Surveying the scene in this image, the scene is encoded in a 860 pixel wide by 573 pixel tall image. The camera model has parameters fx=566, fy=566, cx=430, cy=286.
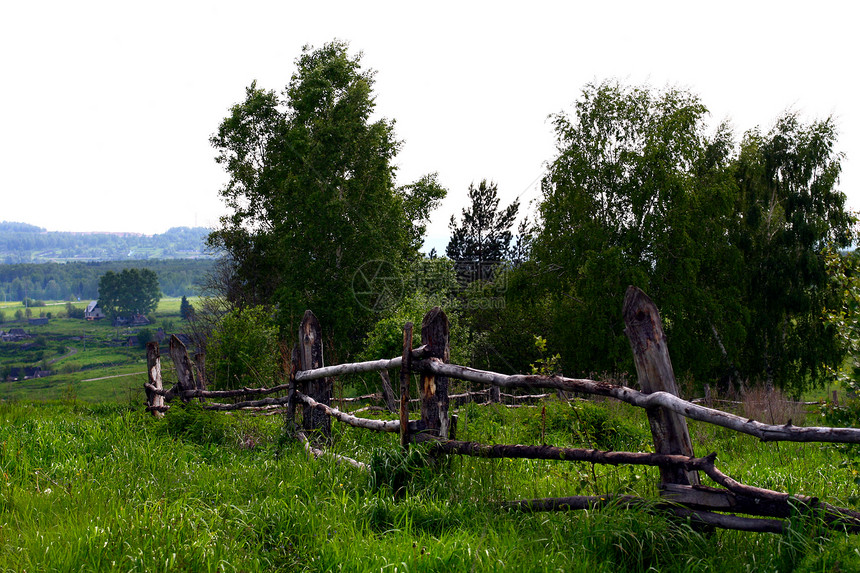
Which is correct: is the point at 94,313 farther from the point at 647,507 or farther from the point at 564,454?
the point at 647,507

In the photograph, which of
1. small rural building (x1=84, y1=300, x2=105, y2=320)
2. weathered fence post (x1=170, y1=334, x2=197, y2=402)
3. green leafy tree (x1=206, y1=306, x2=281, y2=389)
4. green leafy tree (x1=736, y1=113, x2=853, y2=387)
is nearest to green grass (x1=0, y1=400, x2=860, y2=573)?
weathered fence post (x1=170, y1=334, x2=197, y2=402)

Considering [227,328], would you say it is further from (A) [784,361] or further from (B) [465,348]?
(A) [784,361]

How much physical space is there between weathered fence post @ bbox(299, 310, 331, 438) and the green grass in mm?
517

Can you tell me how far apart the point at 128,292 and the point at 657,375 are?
164092 mm

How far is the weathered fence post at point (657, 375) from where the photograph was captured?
3236mm

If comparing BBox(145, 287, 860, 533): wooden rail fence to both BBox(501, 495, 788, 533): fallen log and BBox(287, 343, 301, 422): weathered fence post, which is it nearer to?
BBox(501, 495, 788, 533): fallen log

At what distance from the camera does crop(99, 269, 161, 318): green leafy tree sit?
144 meters

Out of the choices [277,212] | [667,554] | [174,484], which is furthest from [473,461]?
[277,212]

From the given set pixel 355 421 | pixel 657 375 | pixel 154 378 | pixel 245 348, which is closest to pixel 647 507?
pixel 657 375

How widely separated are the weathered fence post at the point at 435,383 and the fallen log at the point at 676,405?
103 mm

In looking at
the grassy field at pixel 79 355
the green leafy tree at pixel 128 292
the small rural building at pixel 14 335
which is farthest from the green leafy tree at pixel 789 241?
the small rural building at pixel 14 335

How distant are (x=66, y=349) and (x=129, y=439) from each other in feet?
522

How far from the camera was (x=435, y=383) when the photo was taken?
4312 millimetres

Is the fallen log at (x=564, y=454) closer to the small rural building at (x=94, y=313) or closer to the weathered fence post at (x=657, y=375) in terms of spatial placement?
the weathered fence post at (x=657, y=375)
